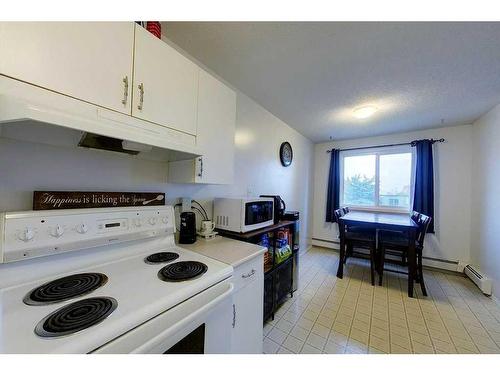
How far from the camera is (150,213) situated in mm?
1141

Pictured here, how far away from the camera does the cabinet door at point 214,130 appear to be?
4.17 feet

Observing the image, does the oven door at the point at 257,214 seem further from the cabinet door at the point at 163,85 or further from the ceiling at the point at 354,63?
the ceiling at the point at 354,63

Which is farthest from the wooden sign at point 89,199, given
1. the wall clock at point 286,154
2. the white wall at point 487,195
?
the white wall at point 487,195

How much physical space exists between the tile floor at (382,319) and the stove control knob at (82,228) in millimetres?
1482

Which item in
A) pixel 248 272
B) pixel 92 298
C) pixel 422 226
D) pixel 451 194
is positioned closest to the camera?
pixel 92 298

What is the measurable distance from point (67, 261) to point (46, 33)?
91 cm

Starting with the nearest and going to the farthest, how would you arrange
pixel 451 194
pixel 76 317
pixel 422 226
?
1. pixel 76 317
2. pixel 422 226
3. pixel 451 194

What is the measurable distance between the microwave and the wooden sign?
0.54m

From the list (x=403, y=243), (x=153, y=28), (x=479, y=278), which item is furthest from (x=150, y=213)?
(x=479, y=278)

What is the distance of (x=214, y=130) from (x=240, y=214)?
2.24ft

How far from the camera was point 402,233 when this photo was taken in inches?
104

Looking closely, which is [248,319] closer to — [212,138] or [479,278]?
[212,138]

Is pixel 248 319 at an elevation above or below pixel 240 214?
below
